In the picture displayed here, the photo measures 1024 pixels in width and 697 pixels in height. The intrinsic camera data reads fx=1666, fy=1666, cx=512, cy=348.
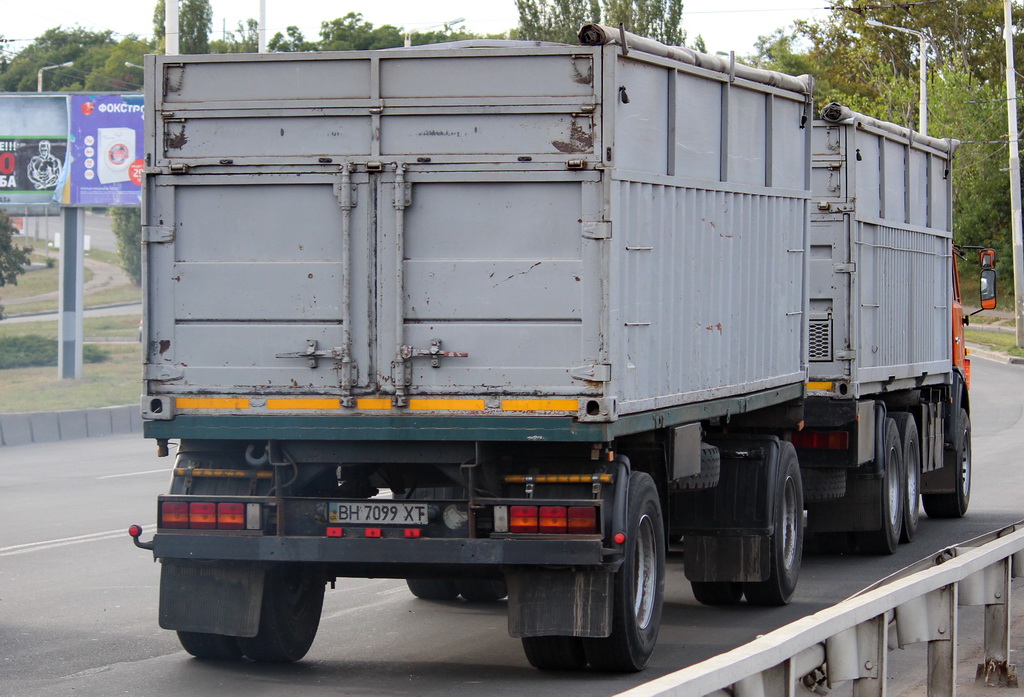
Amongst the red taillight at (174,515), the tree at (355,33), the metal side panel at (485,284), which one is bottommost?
the red taillight at (174,515)

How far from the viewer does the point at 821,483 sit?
40.9 ft

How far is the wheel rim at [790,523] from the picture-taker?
10570mm

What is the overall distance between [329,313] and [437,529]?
3.72 feet

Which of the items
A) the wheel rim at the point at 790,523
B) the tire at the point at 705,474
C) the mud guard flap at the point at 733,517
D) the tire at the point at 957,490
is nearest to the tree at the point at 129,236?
the tire at the point at 957,490

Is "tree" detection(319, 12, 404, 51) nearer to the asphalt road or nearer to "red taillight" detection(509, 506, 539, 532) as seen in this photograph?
the asphalt road

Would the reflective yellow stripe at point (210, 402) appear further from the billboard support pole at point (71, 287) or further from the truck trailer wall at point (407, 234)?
the billboard support pole at point (71, 287)

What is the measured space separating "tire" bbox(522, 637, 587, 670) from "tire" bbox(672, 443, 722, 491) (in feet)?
5.29

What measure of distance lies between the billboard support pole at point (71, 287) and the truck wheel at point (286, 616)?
88.0ft

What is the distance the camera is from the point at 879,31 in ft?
259

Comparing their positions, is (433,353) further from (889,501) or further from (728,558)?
(889,501)

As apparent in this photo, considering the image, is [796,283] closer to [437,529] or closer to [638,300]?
[638,300]

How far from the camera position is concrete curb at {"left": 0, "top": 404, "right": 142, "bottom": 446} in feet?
79.8

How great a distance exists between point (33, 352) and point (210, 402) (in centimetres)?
3887

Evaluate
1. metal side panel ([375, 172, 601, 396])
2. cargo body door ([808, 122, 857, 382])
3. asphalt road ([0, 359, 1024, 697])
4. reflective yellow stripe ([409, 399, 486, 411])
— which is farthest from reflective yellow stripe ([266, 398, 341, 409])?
cargo body door ([808, 122, 857, 382])
